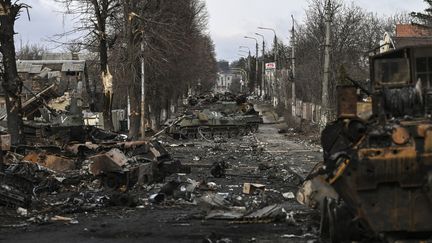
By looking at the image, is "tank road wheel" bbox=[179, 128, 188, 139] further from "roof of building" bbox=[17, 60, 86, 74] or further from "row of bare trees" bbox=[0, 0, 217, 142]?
"roof of building" bbox=[17, 60, 86, 74]

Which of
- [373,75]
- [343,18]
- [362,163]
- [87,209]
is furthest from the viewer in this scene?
[343,18]

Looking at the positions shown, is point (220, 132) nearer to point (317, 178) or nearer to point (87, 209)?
point (87, 209)

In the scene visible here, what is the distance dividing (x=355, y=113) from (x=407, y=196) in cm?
126

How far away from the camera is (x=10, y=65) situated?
2055 cm

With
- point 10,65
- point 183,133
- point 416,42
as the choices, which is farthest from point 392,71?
point 183,133

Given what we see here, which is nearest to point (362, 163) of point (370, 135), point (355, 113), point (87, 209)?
point (370, 135)

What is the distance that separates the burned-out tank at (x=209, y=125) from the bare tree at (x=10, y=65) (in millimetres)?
16684

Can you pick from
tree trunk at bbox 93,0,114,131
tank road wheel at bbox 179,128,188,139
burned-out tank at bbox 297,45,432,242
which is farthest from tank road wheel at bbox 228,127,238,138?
burned-out tank at bbox 297,45,432,242

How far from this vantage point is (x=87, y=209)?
12.2 metres

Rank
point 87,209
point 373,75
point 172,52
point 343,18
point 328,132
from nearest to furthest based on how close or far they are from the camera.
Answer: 1. point 328,132
2. point 373,75
3. point 87,209
4. point 172,52
5. point 343,18

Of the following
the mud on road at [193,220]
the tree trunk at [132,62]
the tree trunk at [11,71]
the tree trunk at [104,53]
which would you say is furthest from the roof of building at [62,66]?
the mud on road at [193,220]

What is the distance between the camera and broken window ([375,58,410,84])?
9.15m

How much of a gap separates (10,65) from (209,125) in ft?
61.9

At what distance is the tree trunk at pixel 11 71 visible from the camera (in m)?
20.2
